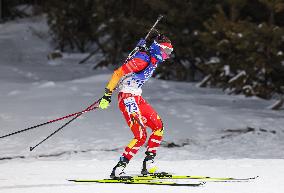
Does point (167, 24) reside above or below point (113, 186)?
above

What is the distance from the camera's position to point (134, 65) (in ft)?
21.0

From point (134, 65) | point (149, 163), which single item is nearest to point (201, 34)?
point (149, 163)

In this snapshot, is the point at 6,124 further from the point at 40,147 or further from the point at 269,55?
the point at 269,55

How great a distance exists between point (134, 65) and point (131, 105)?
0.45m

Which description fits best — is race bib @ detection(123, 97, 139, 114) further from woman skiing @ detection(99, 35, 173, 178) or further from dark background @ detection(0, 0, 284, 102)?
dark background @ detection(0, 0, 284, 102)

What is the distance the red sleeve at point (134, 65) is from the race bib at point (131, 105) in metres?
0.34

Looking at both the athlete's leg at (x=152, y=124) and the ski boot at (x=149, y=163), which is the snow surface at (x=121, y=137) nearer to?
the ski boot at (x=149, y=163)

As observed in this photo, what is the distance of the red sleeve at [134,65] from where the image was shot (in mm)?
6355

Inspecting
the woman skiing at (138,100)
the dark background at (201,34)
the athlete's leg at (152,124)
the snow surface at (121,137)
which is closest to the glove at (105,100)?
the woman skiing at (138,100)

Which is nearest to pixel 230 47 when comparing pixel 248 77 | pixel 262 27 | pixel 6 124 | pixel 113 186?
pixel 248 77

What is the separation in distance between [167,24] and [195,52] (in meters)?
1.26

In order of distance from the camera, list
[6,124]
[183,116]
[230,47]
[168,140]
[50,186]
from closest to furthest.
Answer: [50,186]
[168,140]
[6,124]
[183,116]
[230,47]

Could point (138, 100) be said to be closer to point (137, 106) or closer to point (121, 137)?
point (137, 106)

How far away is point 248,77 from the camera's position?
50.0 feet
